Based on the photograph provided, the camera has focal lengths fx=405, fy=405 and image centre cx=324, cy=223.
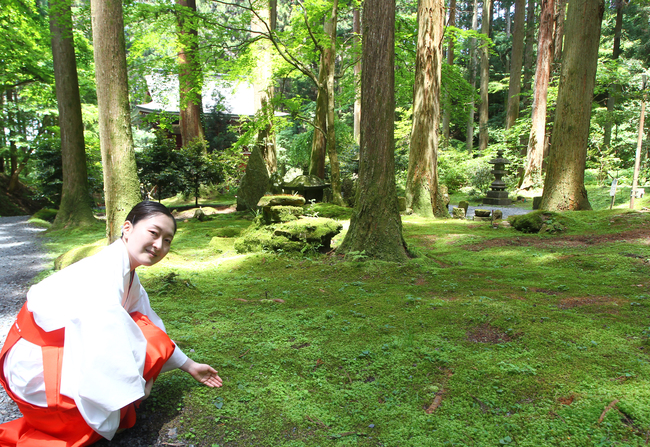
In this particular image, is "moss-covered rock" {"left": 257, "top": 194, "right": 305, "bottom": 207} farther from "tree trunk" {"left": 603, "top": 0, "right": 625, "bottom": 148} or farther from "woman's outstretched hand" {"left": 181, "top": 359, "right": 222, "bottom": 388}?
"tree trunk" {"left": 603, "top": 0, "right": 625, "bottom": 148}

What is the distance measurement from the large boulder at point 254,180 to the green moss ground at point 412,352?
6.26 meters

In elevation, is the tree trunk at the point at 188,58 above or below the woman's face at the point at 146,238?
above

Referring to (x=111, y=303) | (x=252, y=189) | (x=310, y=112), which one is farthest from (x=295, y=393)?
(x=310, y=112)

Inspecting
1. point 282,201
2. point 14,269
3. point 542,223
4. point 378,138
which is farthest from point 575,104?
point 14,269

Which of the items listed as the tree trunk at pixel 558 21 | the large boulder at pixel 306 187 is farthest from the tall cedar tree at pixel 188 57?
the tree trunk at pixel 558 21

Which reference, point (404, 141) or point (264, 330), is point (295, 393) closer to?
point (264, 330)

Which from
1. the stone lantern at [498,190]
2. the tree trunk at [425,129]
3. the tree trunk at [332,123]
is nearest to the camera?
the tree trunk at [425,129]

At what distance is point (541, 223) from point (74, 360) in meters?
7.62

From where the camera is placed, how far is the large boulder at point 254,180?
1108cm

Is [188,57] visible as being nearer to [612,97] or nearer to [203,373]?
[203,373]

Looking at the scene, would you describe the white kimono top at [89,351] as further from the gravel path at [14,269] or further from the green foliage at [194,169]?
the green foliage at [194,169]

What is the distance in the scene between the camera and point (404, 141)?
61.1ft

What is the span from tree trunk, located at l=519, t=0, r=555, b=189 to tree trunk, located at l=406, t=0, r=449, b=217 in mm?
8434

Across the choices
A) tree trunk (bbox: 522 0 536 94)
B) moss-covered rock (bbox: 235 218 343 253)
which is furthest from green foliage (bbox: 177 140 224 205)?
tree trunk (bbox: 522 0 536 94)
